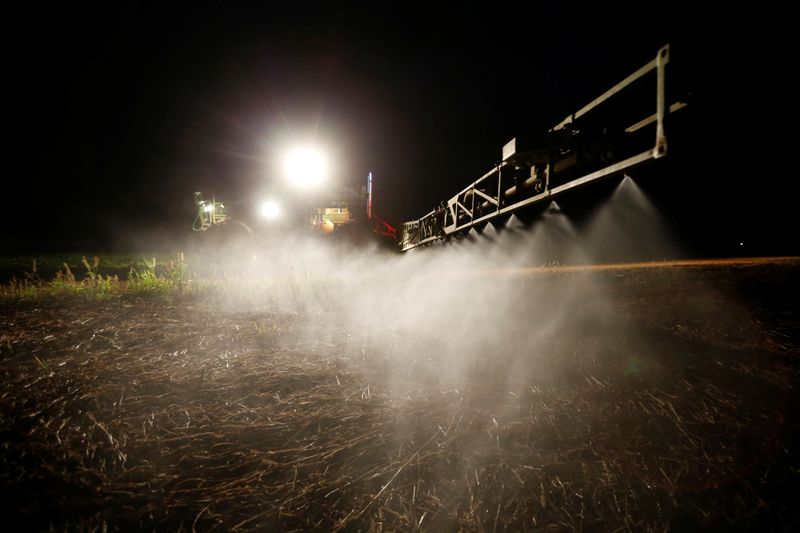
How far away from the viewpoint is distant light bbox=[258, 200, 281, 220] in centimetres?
1177

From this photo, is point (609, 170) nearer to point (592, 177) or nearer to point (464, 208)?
point (592, 177)

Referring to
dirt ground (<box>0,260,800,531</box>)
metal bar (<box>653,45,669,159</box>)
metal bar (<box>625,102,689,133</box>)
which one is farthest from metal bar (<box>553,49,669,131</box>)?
dirt ground (<box>0,260,800,531</box>)

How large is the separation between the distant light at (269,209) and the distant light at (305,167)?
137 cm

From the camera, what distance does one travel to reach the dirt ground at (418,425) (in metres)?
1.57

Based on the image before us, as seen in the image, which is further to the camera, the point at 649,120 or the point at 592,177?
the point at 592,177

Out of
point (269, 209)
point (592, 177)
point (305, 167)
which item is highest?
point (305, 167)

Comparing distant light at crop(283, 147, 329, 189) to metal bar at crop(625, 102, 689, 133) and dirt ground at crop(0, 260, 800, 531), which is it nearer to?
dirt ground at crop(0, 260, 800, 531)

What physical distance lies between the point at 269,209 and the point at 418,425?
466 inches

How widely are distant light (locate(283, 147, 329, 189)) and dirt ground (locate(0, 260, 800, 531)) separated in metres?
10.1

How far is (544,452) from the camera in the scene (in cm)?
196

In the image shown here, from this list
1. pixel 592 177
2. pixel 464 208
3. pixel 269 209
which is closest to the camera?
pixel 592 177

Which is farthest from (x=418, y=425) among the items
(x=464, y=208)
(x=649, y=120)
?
(x=464, y=208)

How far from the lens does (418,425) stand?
2.14 metres

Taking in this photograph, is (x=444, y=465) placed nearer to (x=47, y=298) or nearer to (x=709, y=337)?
(x=709, y=337)
